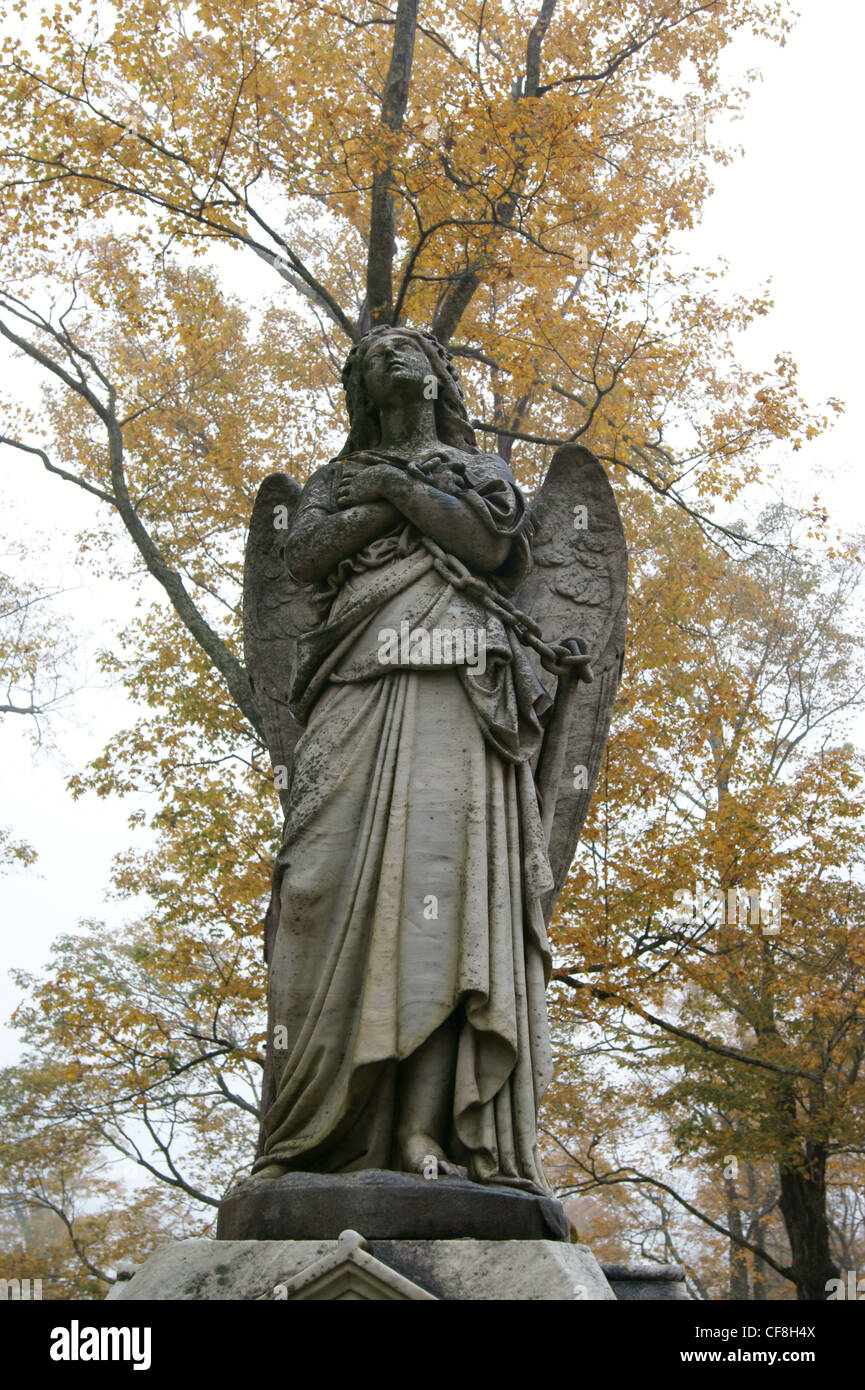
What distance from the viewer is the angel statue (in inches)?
179

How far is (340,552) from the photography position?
5.57 metres

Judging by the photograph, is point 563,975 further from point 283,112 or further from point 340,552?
point 283,112

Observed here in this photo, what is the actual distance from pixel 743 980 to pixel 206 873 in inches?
245

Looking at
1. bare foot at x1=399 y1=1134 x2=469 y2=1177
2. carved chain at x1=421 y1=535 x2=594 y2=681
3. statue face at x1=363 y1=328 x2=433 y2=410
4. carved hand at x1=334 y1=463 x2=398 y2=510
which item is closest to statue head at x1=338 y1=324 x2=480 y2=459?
statue face at x1=363 y1=328 x2=433 y2=410

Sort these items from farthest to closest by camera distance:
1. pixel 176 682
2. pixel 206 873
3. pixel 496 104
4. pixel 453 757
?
1. pixel 176 682
2. pixel 206 873
3. pixel 496 104
4. pixel 453 757

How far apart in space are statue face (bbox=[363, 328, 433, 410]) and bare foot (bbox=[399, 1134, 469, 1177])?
123 inches

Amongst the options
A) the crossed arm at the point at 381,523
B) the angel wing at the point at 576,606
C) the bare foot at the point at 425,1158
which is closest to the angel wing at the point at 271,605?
the crossed arm at the point at 381,523

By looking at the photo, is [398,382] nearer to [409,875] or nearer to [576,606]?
[576,606]

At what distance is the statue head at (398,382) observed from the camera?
5844 mm

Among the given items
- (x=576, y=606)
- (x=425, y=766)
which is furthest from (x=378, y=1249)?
(x=576, y=606)

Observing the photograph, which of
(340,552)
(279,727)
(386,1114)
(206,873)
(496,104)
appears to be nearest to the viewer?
(386,1114)

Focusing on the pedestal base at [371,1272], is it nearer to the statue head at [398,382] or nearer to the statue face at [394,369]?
the statue head at [398,382]

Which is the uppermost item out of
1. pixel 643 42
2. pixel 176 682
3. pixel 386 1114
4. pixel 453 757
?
pixel 643 42
